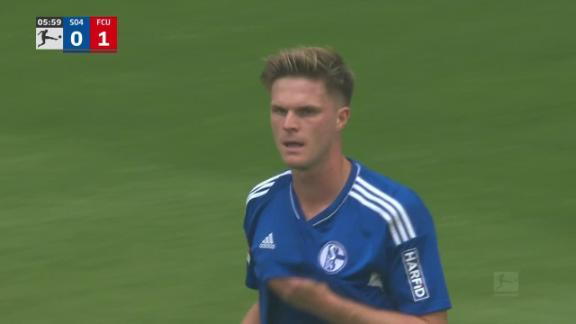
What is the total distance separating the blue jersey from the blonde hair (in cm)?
32

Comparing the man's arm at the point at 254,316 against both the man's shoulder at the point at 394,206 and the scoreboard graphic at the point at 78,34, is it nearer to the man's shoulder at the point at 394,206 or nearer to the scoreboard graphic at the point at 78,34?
the man's shoulder at the point at 394,206

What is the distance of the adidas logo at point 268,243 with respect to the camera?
5.39 meters

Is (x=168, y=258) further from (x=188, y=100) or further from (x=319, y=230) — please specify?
(x=319, y=230)

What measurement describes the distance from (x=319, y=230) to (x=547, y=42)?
964 centimetres

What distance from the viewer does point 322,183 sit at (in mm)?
5402

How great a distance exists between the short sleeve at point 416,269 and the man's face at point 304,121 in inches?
14.9

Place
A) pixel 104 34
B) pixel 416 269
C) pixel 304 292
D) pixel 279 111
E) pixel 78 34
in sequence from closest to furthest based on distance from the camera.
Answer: pixel 304 292 < pixel 416 269 < pixel 279 111 < pixel 104 34 < pixel 78 34

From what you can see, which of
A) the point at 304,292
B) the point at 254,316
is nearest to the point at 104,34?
the point at 254,316

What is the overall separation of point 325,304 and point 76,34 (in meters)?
10.9

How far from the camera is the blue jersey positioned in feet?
17.0

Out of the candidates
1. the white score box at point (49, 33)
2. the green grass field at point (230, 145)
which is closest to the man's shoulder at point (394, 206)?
the green grass field at point (230, 145)

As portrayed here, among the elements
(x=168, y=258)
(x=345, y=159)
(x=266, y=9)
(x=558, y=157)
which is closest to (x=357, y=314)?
(x=345, y=159)

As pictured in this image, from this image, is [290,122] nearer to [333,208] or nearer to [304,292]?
[333,208]

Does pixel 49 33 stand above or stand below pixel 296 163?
above
